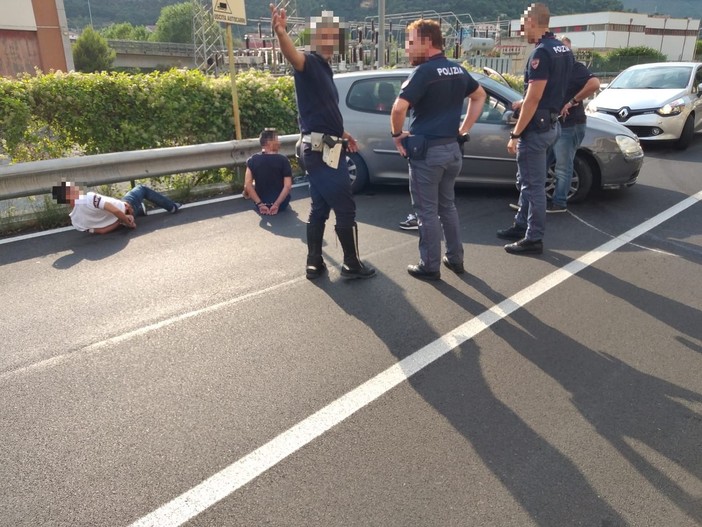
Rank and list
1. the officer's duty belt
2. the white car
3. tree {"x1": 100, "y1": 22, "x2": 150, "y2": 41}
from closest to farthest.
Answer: the officer's duty belt, the white car, tree {"x1": 100, "y1": 22, "x2": 150, "y2": 41}

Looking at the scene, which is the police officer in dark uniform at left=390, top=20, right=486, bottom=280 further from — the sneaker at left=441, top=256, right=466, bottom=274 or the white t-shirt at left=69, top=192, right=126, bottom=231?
the white t-shirt at left=69, top=192, right=126, bottom=231

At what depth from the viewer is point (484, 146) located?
6.83 meters

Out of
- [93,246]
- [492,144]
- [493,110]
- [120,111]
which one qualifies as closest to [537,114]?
[492,144]

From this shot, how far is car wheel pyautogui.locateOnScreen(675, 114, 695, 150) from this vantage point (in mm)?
→ 10581

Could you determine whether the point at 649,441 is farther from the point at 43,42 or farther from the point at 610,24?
the point at 610,24

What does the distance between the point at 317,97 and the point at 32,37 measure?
96.0ft

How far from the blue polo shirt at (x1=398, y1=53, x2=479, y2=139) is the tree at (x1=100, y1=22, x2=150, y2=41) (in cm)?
11002

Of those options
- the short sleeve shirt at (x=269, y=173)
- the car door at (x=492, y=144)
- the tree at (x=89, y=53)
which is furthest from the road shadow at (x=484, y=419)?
the tree at (x=89, y=53)

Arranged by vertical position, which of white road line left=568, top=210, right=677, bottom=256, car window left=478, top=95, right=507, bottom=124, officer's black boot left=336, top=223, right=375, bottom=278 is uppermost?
car window left=478, top=95, right=507, bottom=124

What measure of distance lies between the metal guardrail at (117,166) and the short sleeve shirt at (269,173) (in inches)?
53.1

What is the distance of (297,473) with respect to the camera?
98.0 inches

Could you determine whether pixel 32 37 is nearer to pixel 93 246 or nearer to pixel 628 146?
pixel 93 246

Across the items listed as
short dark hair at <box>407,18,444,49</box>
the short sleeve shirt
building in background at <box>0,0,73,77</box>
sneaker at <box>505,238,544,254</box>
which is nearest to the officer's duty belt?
short dark hair at <box>407,18,444,49</box>

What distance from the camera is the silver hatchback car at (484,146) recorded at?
6.64m
